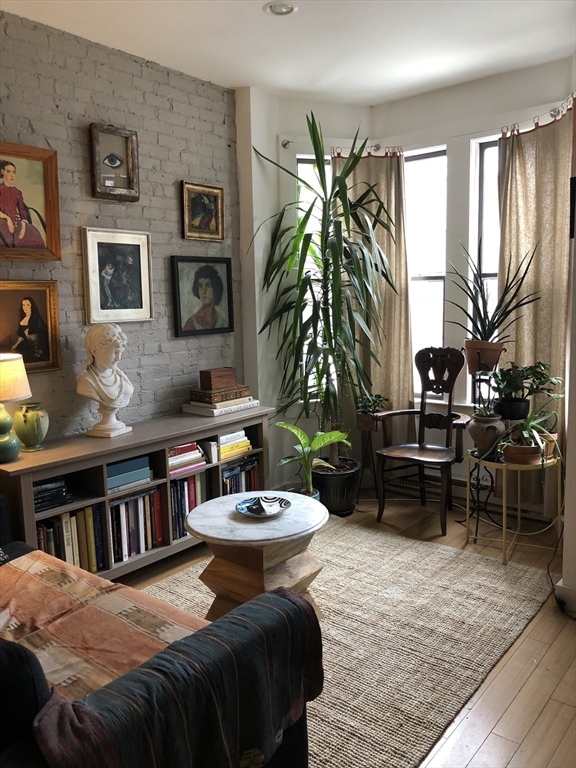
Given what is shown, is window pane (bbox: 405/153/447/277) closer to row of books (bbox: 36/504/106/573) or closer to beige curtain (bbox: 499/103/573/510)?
beige curtain (bbox: 499/103/573/510)

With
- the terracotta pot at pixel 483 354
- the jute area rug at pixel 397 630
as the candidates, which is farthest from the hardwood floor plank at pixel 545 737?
the terracotta pot at pixel 483 354

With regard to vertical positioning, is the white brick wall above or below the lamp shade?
above

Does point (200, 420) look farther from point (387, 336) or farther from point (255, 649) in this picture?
point (255, 649)

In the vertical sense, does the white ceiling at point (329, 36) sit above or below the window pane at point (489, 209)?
above

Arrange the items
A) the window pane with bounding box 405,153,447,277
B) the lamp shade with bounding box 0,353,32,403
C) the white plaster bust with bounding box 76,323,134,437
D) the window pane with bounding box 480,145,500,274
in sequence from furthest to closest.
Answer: the window pane with bounding box 405,153,447,277
the window pane with bounding box 480,145,500,274
the white plaster bust with bounding box 76,323,134,437
the lamp shade with bounding box 0,353,32,403

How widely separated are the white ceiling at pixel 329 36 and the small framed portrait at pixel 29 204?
26.3 inches

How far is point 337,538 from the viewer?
3.74m

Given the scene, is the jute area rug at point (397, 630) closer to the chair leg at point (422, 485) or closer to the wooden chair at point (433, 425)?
the wooden chair at point (433, 425)

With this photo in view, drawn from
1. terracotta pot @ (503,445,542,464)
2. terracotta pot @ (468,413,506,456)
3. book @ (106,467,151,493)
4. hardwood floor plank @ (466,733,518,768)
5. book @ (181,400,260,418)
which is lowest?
hardwood floor plank @ (466,733,518,768)

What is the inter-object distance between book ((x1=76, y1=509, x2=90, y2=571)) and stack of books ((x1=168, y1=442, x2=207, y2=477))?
53 centimetres

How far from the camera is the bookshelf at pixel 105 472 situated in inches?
107

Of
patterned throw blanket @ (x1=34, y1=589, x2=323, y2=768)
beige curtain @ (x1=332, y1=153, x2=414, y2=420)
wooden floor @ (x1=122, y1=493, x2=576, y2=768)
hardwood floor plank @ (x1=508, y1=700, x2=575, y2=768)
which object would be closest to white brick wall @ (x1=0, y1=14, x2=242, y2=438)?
beige curtain @ (x1=332, y1=153, x2=414, y2=420)

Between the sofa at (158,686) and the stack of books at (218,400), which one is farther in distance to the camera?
the stack of books at (218,400)

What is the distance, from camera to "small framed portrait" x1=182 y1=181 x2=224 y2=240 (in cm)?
384
